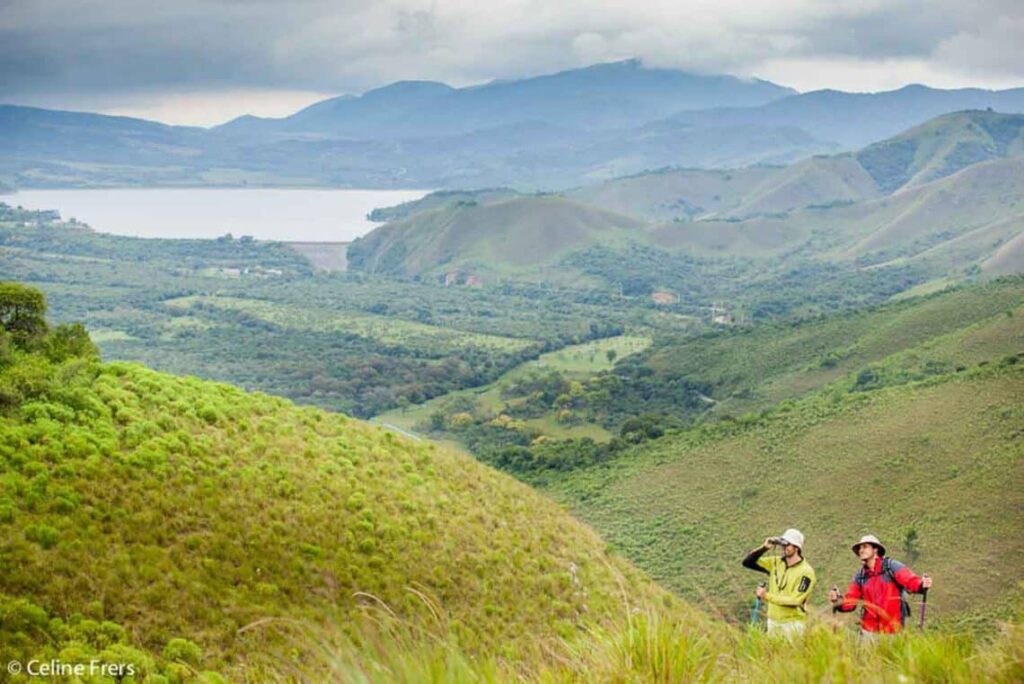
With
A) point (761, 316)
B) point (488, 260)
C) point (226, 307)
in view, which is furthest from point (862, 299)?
point (226, 307)

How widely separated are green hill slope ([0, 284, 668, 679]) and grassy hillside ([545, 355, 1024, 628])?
10.3 metres

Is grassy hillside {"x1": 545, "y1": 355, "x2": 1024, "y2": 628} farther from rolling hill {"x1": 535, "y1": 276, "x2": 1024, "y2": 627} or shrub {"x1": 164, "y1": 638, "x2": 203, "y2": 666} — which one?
shrub {"x1": 164, "y1": 638, "x2": 203, "y2": 666}

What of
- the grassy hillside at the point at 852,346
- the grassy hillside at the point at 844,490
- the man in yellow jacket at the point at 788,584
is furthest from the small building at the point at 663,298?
the man in yellow jacket at the point at 788,584

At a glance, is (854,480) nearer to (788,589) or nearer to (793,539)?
(793,539)

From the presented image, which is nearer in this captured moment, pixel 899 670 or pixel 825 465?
pixel 899 670

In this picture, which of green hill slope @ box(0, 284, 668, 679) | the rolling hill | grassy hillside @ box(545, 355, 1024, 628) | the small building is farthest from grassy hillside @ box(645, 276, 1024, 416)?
the small building

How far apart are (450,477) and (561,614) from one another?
5937mm

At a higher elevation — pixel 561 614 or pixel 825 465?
pixel 561 614

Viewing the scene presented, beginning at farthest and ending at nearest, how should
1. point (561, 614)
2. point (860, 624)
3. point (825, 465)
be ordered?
point (825, 465), point (561, 614), point (860, 624)

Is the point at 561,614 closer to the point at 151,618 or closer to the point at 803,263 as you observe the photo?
the point at 151,618

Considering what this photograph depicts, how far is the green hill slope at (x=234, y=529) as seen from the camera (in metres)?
13.1

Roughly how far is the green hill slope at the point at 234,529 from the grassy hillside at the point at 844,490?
10251 mm

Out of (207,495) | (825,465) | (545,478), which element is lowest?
(545,478)

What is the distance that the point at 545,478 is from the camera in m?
54.5
